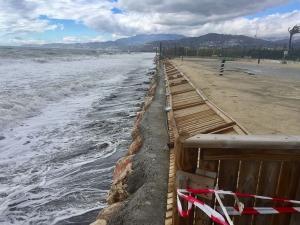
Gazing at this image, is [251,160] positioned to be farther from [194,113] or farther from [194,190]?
[194,113]

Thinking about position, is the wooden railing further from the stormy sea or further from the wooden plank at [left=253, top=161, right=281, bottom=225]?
the stormy sea

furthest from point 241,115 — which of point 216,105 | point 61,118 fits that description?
point 61,118

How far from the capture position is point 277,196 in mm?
3648

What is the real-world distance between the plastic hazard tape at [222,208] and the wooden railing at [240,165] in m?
0.05

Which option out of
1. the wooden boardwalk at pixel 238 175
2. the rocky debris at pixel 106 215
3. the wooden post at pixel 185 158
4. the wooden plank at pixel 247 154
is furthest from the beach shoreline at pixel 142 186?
the wooden plank at pixel 247 154

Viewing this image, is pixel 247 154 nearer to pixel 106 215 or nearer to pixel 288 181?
pixel 288 181

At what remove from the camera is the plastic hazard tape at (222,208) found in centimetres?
338

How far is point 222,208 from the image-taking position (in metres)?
3.29

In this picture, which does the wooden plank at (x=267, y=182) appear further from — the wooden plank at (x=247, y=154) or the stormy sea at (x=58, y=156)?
the stormy sea at (x=58, y=156)

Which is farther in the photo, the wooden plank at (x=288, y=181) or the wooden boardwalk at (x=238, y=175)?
the wooden plank at (x=288, y=181)

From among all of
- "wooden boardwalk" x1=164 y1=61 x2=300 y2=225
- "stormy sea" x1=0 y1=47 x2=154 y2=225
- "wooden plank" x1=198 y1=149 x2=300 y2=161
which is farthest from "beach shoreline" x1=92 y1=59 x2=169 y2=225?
"wooden plank" x1=198 y1=149 x2=300 y2=161

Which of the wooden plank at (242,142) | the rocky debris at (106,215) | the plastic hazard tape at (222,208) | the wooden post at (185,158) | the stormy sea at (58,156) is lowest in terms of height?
the stormy sea at (58,156)

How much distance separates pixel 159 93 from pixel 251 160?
63.2 feet

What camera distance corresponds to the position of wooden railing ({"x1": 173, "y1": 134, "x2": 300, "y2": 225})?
3336mm
